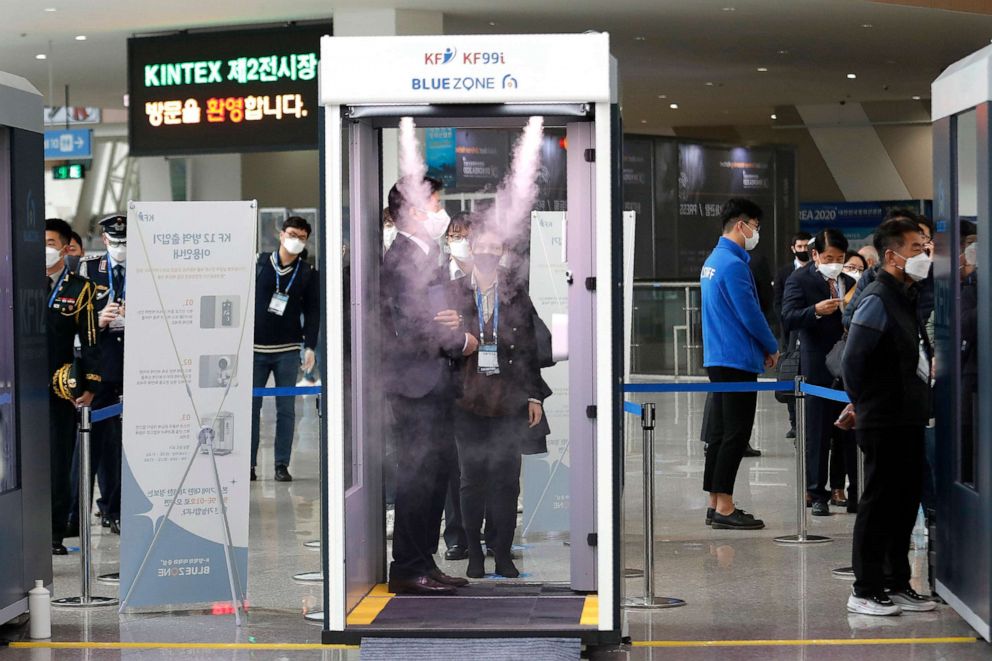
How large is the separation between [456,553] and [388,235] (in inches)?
49.9

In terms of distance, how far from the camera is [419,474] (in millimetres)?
5355

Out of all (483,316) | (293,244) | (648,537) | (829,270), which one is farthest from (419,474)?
(829,270)

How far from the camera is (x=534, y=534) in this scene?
566 centimetres

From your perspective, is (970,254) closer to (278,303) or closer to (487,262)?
(487,262)

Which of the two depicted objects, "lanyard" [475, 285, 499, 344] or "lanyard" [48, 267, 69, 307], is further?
"lanyard" [48, 267, 69, 307]

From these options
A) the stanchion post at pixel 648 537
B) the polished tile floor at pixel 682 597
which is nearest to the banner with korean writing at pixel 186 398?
the polished tile floor at pixel 682 597

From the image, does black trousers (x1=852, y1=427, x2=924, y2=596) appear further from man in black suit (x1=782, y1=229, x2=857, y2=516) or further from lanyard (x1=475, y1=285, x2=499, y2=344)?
man in black suit (x1=782, y1=229, x2=857, y2=516)

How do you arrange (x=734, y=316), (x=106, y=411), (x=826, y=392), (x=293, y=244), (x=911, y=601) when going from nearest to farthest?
(x=911, y=601) < (x=106, y=411) < (x=826, y=392) < (x=734, y=316) < (x=293, y=244)

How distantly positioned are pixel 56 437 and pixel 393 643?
314 cm

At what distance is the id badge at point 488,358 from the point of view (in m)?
5.36

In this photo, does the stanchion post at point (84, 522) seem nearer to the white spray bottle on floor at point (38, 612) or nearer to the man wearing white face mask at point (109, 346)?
the white spray bottle on floor at point (38, 612)

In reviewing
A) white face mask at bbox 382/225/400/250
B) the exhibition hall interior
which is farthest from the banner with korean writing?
white face mask at bbox 382/225/400/250

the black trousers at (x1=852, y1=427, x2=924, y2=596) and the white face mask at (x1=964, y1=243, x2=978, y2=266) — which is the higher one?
the white face mask at (x1=964, y1=243, x2=978, y2=266)

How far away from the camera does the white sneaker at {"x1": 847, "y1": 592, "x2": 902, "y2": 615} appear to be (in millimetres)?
5496
